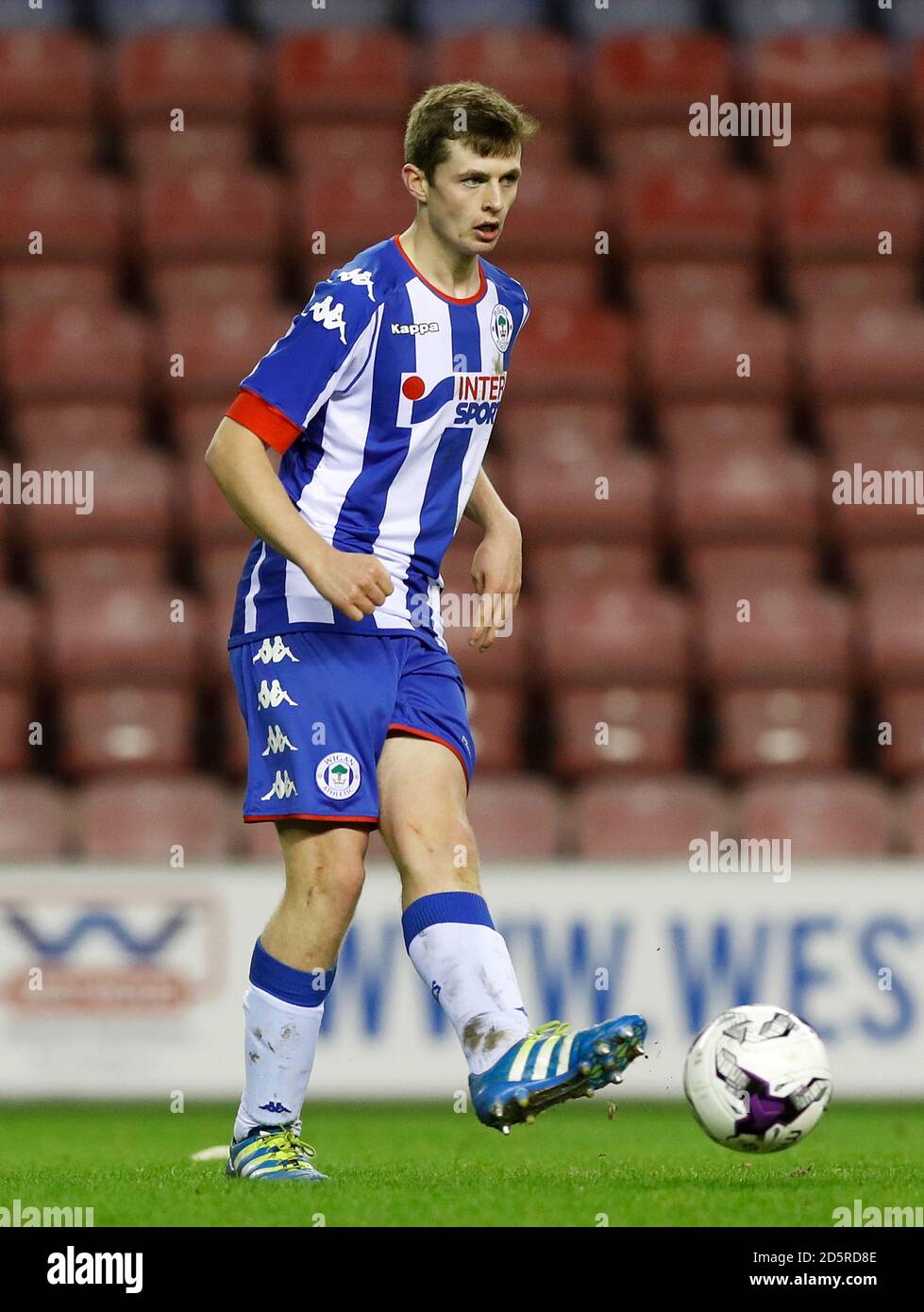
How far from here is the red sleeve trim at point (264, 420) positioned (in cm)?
370

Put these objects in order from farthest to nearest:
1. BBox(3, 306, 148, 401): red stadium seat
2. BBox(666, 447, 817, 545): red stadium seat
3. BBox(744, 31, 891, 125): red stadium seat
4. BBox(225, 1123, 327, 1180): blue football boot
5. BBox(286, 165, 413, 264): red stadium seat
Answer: BBox(744, 31, 891, 125): red stadium seat < BBox(286, 165, 413, 264): red stadium seat < BBox(3, 306, 148, 401): red stadium seat < BBox(666, 447, 817, 545): red stadium seat < BBox(225, 1123, 327, 1180): blue football boot

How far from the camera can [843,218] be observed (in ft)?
31.8

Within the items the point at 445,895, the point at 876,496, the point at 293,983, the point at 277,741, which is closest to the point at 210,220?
the point at 876,496

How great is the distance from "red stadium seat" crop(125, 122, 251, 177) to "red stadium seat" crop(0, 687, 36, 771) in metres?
2.83

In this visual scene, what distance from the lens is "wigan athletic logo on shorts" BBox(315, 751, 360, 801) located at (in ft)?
12.1

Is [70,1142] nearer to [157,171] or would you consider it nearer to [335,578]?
[335,578]

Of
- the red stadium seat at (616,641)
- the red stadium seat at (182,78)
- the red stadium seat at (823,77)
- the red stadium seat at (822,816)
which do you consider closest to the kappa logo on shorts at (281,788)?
the red stadium seat at (822,816)

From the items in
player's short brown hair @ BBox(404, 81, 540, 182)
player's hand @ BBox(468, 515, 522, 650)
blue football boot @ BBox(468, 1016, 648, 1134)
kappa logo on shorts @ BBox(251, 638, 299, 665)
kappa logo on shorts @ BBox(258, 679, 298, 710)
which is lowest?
blue football boot @ BBox(468, 1016, 648, 1134)

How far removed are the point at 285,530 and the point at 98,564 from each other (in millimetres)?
5011

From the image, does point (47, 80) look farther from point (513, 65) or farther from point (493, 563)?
point (493, 563)

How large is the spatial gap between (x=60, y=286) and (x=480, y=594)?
6059 millimetres

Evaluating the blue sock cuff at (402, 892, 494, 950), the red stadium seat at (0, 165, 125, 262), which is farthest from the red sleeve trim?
the red stadium seat at (0, 165, 125, 262)

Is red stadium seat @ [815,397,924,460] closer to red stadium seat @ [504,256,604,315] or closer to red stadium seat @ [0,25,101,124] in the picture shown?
red stadium seat @ [504,256,604,315]

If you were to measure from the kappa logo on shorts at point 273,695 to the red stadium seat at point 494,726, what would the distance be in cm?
424
